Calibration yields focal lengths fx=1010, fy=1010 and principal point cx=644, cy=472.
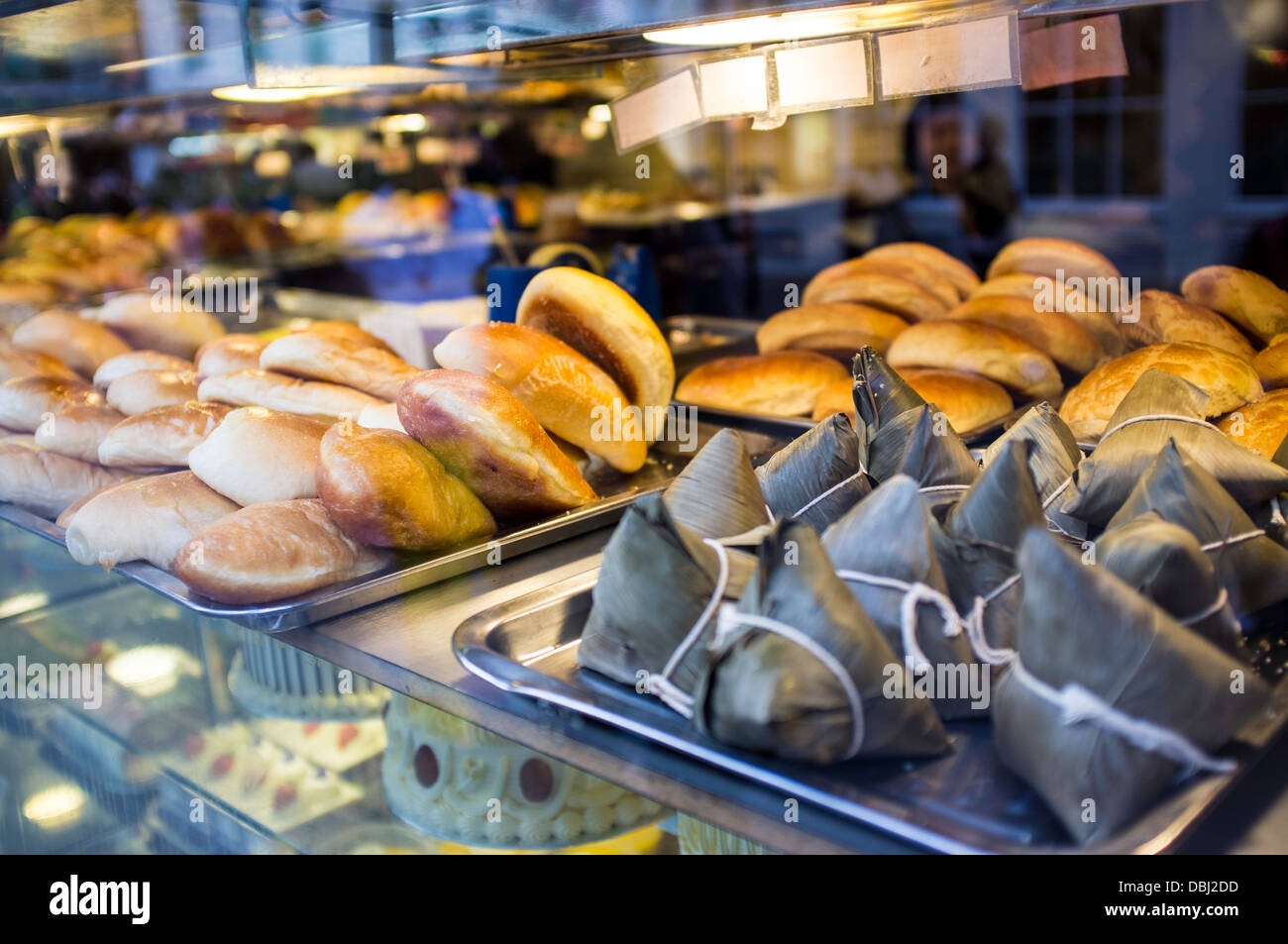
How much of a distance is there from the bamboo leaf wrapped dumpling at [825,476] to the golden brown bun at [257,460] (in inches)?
23.5

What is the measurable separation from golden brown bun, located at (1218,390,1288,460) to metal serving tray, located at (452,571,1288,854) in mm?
579

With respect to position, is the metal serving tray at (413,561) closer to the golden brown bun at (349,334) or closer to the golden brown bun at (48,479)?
the golden brown bun at (48,479)

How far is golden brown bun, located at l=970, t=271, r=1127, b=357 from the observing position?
2.00 m

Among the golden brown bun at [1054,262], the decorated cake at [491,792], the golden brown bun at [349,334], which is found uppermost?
the golden brown bun at [1054,262]

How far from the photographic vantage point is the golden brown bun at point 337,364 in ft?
5.28

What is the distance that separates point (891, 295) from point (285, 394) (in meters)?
1.29

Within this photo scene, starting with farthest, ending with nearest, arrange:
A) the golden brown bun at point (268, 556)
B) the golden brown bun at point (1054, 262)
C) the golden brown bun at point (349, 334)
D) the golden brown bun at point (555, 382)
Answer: the golden brown bun at point (1054, 262)
the golden brown bun at point (349, 334)
the golden brown bun at point (555, 382)
the golden brown bun at point (268, 556)

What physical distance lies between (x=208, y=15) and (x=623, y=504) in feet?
3.93

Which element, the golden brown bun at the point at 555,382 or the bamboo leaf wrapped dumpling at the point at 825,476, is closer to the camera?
the bamboo leaf wrapped dumpling at the point at 825,476

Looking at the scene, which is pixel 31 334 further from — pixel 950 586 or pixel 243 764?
pixel 950 586

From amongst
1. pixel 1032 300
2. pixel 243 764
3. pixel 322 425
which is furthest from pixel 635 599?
pixel 1032 300

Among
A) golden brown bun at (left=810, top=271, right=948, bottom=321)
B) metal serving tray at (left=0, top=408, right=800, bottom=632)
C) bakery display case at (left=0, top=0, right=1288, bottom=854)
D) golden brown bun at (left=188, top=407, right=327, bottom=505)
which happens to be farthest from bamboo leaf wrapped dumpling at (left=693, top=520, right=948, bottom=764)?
golden brown bun at (left=810, top=271, right=948, bottom=321)

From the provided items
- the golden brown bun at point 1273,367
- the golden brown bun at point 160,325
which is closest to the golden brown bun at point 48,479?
the golden brown bun at point 160,325

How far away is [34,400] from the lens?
1.71 m
